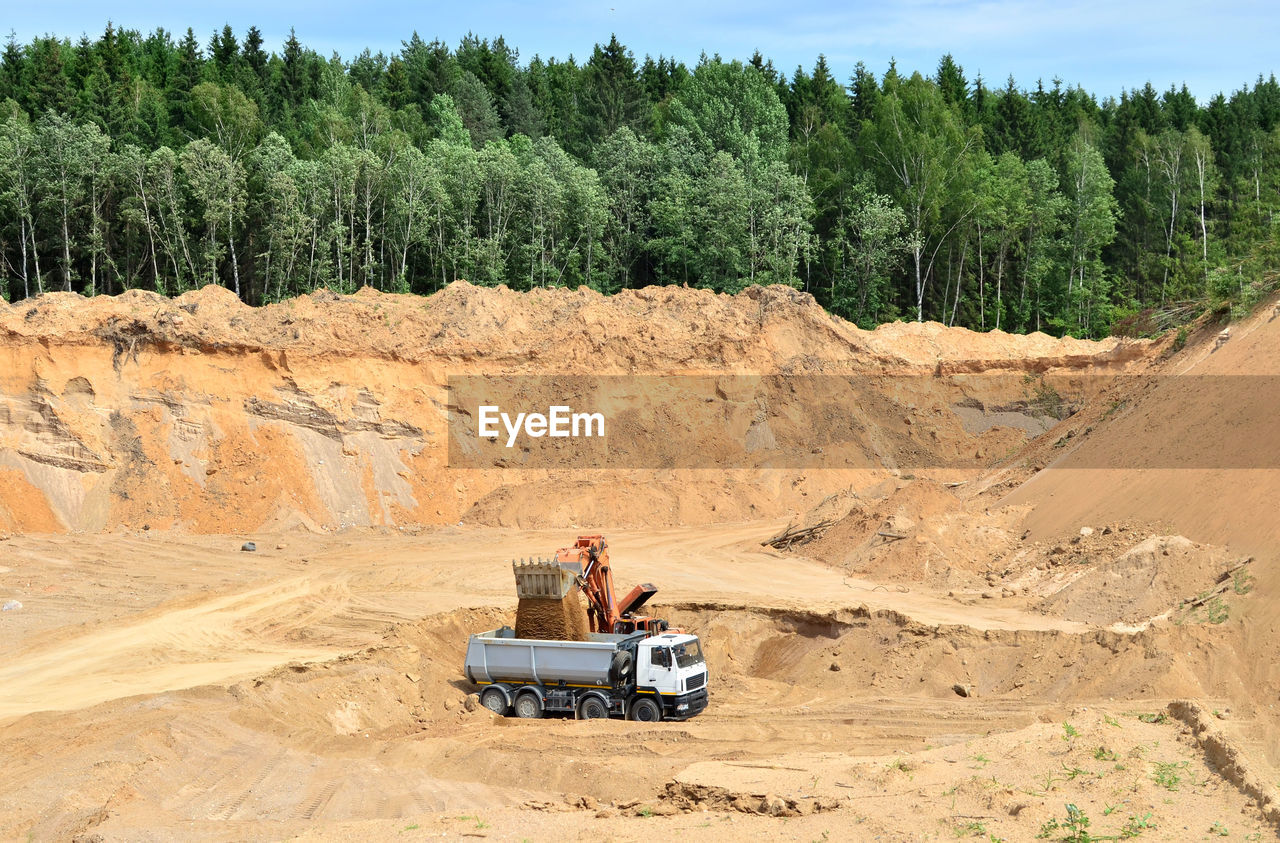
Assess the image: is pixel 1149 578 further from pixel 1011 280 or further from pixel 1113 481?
pixel 1011 280

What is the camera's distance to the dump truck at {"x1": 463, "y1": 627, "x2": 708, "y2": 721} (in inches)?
644

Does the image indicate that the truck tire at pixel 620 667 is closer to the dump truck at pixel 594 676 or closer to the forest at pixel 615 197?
the dump truck at pixel 594 676

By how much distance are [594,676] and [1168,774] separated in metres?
7.75

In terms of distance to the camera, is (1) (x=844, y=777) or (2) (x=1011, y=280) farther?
(2) (x=1011, y=280)

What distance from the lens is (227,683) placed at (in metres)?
17.4

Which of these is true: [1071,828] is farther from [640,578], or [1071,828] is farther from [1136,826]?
[640,578]

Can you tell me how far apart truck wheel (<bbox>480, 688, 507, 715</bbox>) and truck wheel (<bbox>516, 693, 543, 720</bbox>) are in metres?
0.21

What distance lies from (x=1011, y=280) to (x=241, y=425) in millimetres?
39595

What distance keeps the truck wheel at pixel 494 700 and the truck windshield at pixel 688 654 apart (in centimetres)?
274

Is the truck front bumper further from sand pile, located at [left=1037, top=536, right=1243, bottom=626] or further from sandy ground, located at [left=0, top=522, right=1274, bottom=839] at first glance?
sand pile, located at [left=1037, top=536, right=1243, bottom=626]

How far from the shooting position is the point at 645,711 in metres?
16.4

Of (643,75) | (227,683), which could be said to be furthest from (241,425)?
(643,75)

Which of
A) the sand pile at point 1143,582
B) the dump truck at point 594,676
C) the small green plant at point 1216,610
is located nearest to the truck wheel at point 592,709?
the dump truck at point 594,676

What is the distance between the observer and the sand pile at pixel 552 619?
17125 mm
